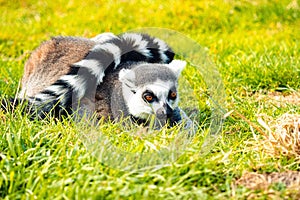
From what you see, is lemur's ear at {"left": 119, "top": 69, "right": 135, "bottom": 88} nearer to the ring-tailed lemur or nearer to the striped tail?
the ring-tailed lemur

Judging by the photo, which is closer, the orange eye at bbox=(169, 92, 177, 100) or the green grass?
the green grass

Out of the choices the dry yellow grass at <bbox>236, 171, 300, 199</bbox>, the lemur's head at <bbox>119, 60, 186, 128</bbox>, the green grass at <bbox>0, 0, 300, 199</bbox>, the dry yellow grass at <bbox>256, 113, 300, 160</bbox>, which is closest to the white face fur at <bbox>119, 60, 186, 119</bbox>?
the lemur's head at <bbox>119, 60, 186, 128</bbox>

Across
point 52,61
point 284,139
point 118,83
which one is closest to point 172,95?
point 118,83

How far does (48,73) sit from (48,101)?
2.40 feet

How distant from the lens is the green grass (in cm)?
282

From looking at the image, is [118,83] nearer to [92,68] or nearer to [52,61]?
[92,68]

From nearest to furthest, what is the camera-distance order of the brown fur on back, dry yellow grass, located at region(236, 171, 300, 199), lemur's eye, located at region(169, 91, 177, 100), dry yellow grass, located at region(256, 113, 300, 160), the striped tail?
dry yellow grass, located at region(236, 171, 300, 199)
dry yellow grass, located at region(256, 113, 300, 160)
lemur's eye, located at region(169, 91, 177, 100)
the striped tail
the brown fur on back

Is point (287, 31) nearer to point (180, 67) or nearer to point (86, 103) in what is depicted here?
point (180, 67)

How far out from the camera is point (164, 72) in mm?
4047

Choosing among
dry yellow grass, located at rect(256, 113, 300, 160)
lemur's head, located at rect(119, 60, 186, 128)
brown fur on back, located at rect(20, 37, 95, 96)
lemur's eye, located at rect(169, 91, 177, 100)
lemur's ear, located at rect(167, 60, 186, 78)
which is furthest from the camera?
brown fur on back, located at rect(20, 37, 95, 96)

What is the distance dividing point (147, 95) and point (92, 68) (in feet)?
1.86

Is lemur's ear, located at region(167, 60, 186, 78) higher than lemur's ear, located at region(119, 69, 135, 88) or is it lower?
higher

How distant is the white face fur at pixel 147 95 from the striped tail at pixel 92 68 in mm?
235

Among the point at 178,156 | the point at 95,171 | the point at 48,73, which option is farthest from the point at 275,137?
the point at 48,73
